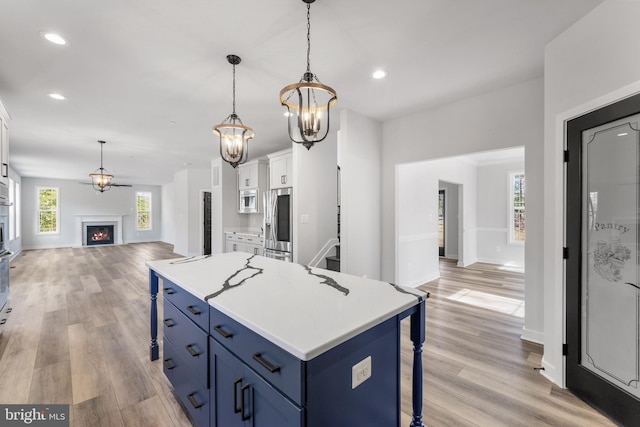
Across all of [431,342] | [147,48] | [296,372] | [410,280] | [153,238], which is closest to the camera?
[296,372]

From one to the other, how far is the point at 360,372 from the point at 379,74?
269 centimetres

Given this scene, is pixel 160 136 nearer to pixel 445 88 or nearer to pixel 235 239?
pixel 235 239

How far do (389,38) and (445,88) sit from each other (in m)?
Result: 1.26

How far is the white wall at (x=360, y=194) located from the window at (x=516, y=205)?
4703 millimetres

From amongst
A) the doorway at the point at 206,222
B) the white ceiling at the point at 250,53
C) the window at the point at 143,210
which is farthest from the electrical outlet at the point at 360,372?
the window at the point at 143,210

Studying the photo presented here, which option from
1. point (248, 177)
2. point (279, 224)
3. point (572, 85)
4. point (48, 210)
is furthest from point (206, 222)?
point (572, 85)

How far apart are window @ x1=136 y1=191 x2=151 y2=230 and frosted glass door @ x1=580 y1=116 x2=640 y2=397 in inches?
552

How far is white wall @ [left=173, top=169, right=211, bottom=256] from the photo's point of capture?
27.8ft

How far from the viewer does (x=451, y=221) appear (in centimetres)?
800

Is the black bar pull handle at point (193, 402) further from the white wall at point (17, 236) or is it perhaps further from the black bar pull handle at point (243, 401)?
the white wall at point (17, 236)

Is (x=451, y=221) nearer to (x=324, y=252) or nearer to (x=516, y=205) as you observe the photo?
(x=516, y=205)

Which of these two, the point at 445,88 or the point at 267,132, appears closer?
the point at 445,88

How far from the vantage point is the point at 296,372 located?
36.2 inches

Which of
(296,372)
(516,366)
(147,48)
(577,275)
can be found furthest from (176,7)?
(516,366)
